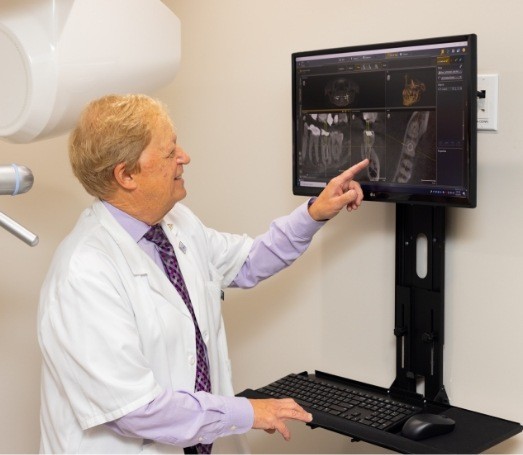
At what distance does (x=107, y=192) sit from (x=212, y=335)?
1.36 feet

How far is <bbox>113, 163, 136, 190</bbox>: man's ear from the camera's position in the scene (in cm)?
174

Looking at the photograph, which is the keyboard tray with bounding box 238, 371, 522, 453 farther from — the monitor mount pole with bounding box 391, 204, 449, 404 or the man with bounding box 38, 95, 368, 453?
the man with bounding box 38, 95, 368, 453

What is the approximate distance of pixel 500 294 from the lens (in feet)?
6.61

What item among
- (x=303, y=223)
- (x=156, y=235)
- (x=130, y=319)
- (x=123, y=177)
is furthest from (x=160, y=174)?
(x=303, y=223)

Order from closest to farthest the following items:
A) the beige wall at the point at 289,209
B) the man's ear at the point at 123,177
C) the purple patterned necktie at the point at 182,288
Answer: the man's ear at the point at 123,177
the purple patterned necktie at the point at 182,288
the beige wall at the point at 289,209

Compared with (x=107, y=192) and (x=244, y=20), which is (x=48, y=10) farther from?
(x=244, y=20)

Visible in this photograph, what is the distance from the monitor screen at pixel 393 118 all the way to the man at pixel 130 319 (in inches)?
17.5

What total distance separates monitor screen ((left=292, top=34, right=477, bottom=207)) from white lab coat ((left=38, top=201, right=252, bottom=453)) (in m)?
0.45

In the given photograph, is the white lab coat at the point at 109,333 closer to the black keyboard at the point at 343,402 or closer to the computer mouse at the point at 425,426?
the black keyboard at the point at 343,402

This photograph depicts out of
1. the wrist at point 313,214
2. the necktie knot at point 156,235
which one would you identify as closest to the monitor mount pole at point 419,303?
the wrist at point 313,214

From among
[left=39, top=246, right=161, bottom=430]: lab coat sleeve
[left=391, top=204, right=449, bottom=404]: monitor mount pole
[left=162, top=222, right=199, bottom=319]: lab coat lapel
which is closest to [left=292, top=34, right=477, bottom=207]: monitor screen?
[left=391, top=204, right=449, bottom=404]: monitor mount pole

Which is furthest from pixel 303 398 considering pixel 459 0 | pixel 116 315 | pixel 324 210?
pixel 459 0

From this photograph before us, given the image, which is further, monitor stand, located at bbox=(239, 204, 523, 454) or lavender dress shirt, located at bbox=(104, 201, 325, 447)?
monitor stand, located at bbox=(239, 204, 523, 454)

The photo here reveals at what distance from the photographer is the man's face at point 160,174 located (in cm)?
176
